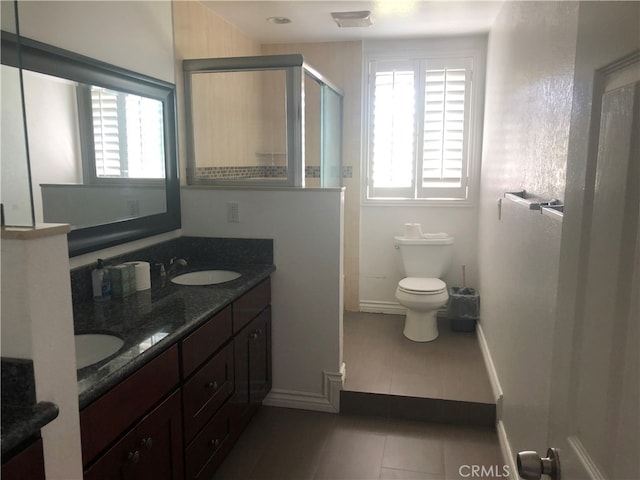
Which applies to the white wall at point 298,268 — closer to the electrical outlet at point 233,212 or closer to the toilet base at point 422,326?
the electrical outlet at point 233,212

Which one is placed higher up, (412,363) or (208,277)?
(208,277)

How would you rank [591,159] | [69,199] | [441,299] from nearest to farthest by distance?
1. [591,159]
2. [69,199]
3. [441,299]

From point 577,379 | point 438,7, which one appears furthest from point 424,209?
point 577,379

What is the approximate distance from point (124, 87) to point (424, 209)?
8.69ft

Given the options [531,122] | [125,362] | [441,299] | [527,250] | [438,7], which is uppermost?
[438,7]

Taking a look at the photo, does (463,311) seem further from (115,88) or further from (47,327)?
(47,327)

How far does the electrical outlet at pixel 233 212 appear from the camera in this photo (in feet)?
9.10

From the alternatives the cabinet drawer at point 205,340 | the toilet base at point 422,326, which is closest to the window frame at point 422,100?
the toilet base at point 422,326

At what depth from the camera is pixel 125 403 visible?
1.45m

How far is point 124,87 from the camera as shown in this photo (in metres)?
2.29

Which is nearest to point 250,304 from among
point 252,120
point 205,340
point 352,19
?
point 205,340

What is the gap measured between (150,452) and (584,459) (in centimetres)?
136

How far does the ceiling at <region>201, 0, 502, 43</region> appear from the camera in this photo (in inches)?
120

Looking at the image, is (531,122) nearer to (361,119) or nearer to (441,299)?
(441,299)
